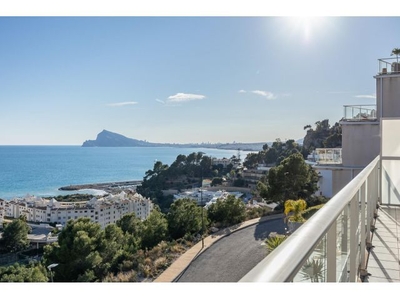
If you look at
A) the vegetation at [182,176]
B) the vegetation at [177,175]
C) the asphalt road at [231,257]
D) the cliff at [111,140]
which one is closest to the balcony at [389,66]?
the asphalt road at [231,257]

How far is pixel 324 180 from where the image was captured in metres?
11.3

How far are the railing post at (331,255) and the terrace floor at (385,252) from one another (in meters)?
1.18

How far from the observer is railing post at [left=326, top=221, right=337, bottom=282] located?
924mm

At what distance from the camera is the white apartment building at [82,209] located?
3164 centimetres

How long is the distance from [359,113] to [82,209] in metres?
29.4

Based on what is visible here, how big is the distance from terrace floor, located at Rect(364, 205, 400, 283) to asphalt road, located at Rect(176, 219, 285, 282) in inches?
124

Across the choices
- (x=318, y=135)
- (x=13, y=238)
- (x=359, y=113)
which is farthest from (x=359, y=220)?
(x=318, y=135)

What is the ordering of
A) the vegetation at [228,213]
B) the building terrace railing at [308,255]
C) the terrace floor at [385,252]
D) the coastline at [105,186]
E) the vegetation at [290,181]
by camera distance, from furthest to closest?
the coastline at [105,186] < the vegetation at [290,181] < the vegetation at [228,213] < the terrace floor at [385,252] < the building terrace railing at [308,255]

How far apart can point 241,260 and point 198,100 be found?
62165 mm

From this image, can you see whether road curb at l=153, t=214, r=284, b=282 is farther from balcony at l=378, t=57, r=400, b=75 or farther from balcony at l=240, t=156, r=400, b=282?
balcony at l=378, t=57, r=400, b=75

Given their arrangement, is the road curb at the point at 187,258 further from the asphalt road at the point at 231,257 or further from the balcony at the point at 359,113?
the balcony at the point at 359,113

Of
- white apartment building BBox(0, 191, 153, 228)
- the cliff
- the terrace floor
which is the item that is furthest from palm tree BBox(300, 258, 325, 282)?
the cliff

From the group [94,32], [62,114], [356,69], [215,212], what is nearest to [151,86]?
[62,114]
